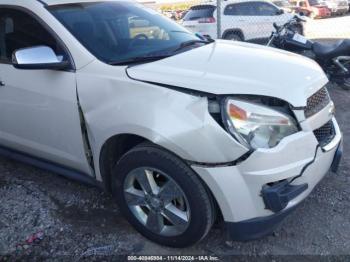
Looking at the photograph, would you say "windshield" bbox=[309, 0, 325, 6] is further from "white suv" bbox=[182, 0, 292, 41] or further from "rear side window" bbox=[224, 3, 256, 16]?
"rear side window" bbox=[224, 3, 256, 16]

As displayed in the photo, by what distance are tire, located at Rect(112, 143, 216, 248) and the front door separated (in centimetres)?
41

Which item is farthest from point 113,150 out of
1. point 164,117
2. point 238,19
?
point 238,19

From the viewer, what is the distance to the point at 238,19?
40.7 feet

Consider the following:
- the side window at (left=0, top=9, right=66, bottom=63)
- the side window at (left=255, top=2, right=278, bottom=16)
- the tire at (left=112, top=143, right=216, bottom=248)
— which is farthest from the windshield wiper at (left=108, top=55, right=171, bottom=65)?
the side window at (left=255, top=2, right=278, bottom=16)

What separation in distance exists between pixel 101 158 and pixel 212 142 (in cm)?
97

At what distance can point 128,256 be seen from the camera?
9.43 feet

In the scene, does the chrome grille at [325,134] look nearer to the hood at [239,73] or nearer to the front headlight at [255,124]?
the hood at [239,73]

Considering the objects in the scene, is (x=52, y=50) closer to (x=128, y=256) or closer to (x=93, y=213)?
(x=93, y=213)

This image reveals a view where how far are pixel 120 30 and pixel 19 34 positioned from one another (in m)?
0.84

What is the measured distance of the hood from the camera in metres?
2.49

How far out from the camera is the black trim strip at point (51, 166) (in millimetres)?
3229

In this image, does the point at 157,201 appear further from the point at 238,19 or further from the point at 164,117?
the point at 238,19

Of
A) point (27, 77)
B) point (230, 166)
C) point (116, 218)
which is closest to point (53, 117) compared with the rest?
point (27, 77)

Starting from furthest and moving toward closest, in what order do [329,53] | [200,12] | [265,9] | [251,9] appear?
[265,9] < [251,9] < [200,12] < [329,53]
